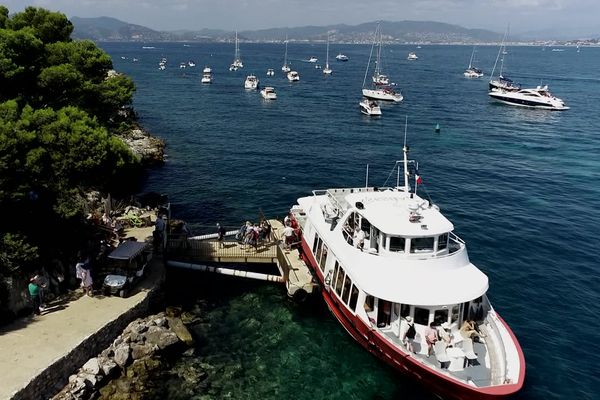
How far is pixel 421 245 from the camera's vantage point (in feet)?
70.9

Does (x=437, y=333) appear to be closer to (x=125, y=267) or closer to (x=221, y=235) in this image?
(x=221, y=235)

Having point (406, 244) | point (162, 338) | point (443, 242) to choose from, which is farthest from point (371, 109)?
point (162, 338)

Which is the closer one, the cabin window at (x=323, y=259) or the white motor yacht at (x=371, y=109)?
the cabin window at (x=323, y=259)

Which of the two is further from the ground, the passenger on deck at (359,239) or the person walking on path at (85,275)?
the passenger on deck at (359,239)

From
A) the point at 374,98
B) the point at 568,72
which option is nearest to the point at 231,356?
the point at 374,98

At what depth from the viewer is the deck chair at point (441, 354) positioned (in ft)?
61.4

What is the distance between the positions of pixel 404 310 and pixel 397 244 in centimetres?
303

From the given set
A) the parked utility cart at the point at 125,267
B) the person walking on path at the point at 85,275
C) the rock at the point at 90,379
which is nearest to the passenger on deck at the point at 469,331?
the rock at the point at 90,379

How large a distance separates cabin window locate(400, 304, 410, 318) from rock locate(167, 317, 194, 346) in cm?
1023

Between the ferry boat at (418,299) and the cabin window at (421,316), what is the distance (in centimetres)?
4

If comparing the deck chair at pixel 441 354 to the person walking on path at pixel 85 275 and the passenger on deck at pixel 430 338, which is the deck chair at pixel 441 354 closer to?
the passenger on deck at pixel 430 338

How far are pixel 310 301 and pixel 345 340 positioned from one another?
3.84m

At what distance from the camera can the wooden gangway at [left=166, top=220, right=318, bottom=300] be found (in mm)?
27688

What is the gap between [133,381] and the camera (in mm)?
19906
